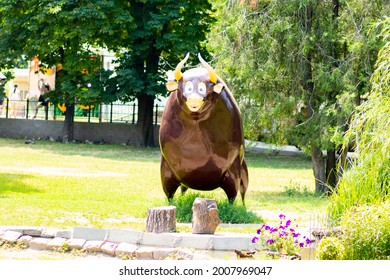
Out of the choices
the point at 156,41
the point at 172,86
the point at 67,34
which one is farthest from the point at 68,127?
the point at 172,86

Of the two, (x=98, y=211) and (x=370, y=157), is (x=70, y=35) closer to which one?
(x=98, y=211)

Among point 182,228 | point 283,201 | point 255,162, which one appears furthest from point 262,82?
point 255,162

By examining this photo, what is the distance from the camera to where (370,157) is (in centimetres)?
1345

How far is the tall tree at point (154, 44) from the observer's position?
37375 mm

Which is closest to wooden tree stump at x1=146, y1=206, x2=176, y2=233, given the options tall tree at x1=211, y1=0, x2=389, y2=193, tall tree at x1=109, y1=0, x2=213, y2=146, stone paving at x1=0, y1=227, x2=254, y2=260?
stone paving at x1=0, y1=227, x2=254, y2=260

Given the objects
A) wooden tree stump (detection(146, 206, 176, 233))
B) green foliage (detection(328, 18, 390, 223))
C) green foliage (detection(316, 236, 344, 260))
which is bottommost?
wooden tree stump (detection(146, 206, 176, 233))

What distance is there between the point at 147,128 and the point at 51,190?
61.9 feet

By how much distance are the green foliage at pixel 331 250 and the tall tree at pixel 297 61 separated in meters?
11.0

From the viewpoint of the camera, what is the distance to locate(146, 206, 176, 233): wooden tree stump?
13.6m

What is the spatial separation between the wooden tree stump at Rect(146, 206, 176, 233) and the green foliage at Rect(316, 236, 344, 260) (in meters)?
3.12

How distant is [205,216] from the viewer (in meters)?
13.6

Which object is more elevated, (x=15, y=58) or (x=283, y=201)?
(x=15, y=58)

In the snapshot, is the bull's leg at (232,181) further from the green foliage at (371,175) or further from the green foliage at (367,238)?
the green foliage at (367,238)

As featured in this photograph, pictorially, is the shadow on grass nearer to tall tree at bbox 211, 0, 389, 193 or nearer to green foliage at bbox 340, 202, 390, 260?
tall tree at bbox 211, 0, 389, 193
